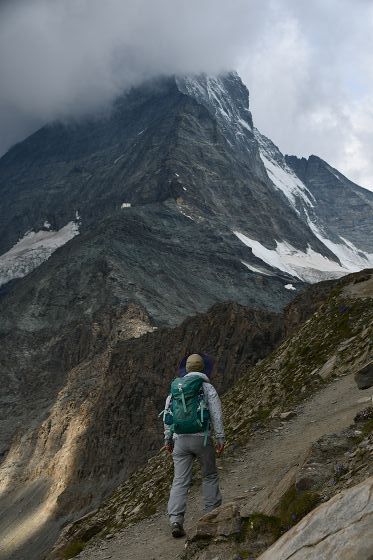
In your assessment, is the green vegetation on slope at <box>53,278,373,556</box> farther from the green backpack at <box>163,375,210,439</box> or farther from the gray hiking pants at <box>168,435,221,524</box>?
the green backpack at <box>163,375,210,439</box>

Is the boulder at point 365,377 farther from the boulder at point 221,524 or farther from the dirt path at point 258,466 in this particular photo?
the boulder at point 221,524

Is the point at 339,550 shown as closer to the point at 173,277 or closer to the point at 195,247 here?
the point at 173,277

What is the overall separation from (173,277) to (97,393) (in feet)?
211

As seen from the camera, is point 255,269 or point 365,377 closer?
point 365,377

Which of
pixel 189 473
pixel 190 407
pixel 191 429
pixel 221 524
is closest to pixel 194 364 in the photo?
pixel 190 407

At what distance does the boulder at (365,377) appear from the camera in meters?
13.9

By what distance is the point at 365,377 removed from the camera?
45.9 ft

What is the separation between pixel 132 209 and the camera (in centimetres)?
17338

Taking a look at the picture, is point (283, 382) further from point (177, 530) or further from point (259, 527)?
point (259, 527)

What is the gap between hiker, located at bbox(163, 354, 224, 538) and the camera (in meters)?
9.54

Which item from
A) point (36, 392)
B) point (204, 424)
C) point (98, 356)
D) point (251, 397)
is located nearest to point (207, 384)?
point (204, 424)

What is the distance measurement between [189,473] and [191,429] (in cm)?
79

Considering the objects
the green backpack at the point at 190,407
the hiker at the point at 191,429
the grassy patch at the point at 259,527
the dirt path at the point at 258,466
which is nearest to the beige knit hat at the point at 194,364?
the hiker at the point at 191,429

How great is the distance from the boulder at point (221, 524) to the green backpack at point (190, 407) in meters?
1.39
